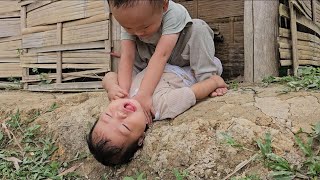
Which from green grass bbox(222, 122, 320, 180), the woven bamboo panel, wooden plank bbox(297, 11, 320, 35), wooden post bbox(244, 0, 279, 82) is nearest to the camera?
green grass bbox(222, 122, 320, 180)

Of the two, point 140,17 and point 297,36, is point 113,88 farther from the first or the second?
point 297,36

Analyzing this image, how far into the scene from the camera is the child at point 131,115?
2422mm

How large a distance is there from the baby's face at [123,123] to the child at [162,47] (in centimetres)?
14

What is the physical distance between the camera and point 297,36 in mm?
4098

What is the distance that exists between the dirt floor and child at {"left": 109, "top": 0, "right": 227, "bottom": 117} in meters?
0.24

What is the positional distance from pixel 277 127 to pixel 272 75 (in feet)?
4.98

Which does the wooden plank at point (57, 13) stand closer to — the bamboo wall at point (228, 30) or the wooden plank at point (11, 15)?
the wooden plank at point (11, 15)

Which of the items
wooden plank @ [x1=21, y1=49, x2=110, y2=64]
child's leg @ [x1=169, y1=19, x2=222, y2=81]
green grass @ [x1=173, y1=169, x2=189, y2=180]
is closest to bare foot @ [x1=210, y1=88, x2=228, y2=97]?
child's leg @ [x1=169, y1=19, x2=222, y2=81]

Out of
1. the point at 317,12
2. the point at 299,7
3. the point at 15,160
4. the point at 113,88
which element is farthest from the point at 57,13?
the point at 317,12

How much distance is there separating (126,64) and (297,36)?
Result: 1.99m

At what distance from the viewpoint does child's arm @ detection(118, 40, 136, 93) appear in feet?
9.52

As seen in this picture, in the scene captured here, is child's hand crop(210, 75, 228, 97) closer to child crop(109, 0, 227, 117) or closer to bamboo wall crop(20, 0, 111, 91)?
child crop(109, 0, 227, 117)

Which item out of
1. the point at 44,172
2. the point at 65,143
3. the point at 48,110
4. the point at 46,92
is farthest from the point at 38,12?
the point at 44,172

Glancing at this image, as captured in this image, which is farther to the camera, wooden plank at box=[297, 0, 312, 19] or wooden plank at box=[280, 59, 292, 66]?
wooden plank at box=[297, 0, 312, 19]
